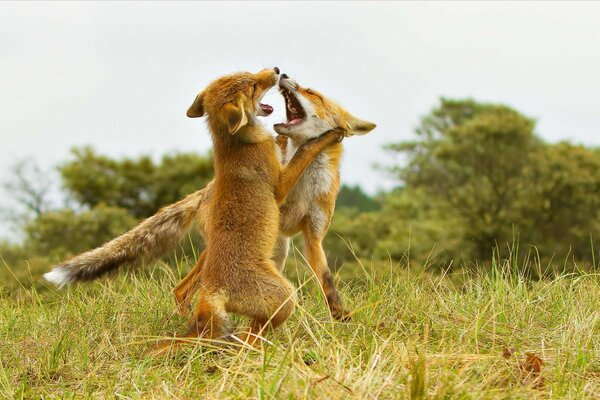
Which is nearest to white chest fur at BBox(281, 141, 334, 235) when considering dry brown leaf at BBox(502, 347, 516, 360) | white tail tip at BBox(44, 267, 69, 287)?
white tail tip at BBox(44, 267, 69, 287)

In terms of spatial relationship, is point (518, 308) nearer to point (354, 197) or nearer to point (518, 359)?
point (518, 359)

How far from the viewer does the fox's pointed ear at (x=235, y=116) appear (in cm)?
716

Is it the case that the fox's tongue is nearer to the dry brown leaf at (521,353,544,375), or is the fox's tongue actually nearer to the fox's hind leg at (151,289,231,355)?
the fox's hind leg at (151,289,231,355)

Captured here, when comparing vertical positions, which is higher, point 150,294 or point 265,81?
point 265,81

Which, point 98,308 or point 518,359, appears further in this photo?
point 98,308

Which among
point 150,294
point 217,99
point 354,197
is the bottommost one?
point 354,197

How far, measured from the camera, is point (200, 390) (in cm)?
616

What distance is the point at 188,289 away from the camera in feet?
26.8

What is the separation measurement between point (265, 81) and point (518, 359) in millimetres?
3123

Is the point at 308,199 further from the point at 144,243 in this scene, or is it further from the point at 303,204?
the point at 144,243

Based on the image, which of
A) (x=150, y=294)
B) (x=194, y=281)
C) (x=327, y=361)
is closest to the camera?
(x=327, y=361)

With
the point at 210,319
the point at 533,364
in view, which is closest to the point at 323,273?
the point at 210,319

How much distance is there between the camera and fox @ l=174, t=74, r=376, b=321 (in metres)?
7.85

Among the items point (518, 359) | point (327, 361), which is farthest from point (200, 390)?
point (518, 359)
